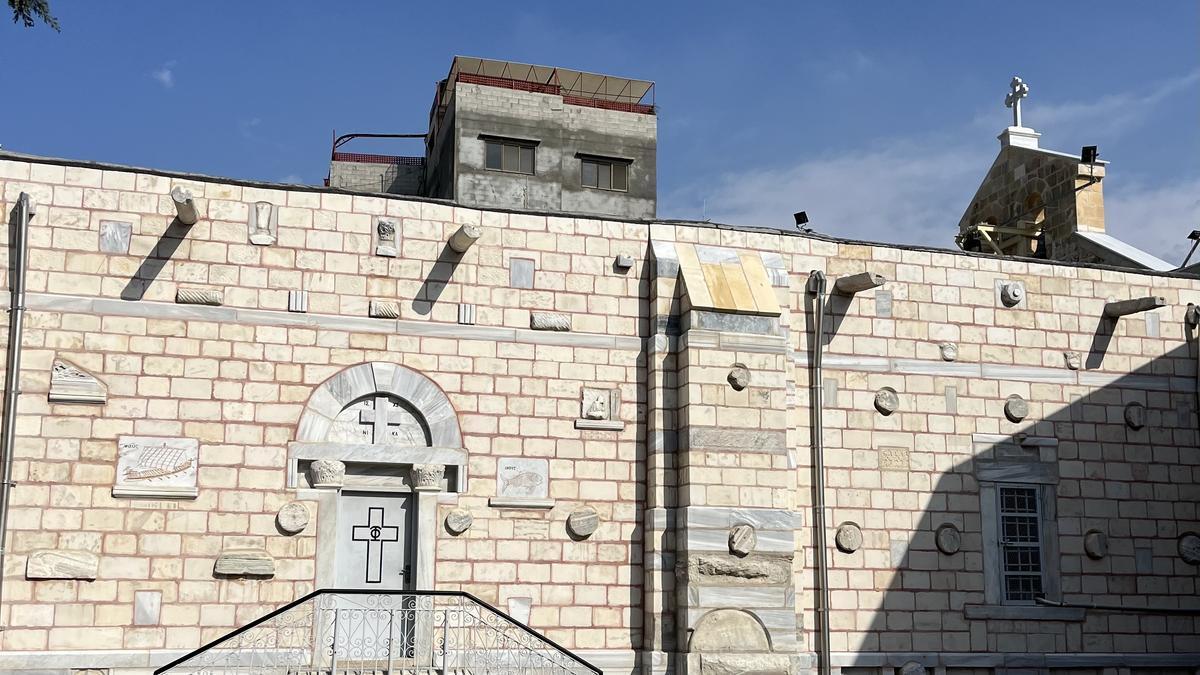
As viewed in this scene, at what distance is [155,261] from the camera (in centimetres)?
1180

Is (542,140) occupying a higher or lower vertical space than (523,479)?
higher

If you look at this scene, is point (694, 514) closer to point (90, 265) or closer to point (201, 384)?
point (201, 384)

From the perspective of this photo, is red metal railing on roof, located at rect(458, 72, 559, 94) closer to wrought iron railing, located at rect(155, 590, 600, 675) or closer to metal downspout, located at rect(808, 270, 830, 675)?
metal downspout, located at rect(808, 270, 830, 675)

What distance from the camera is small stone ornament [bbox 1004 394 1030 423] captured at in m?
14.3

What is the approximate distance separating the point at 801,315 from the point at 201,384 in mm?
6253

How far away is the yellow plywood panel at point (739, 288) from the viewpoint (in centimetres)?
1296

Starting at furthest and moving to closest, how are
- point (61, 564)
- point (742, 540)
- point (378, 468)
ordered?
point (742, 540)
point (378, 468)
point (61, 564)

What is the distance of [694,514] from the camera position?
12.4 m

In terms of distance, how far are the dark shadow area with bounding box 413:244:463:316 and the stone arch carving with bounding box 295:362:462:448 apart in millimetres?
660

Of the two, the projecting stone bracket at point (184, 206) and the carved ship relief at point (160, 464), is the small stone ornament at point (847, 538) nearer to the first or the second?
the carved ship relief at point (160, 464)

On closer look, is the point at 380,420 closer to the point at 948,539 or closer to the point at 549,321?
the point at 549,321

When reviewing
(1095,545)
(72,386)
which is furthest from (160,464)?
(1095,545)

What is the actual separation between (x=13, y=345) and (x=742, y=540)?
6.93m

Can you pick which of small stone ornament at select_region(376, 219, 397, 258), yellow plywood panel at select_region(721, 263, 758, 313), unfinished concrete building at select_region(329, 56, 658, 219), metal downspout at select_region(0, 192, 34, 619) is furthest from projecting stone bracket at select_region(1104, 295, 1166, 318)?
unfinished concrete building at select_region(329, 56, 658, 219)
